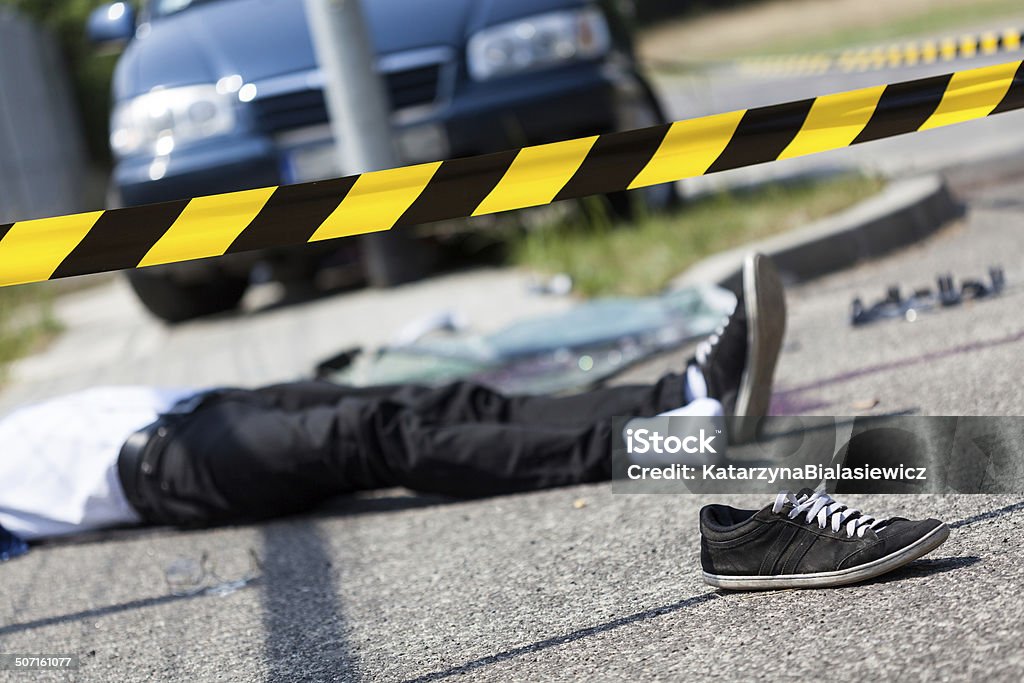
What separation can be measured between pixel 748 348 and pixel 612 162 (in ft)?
2.90

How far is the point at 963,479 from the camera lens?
9.56 feet

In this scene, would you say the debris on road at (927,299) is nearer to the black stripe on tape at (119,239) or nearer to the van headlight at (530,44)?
the van headlight at (530,44)

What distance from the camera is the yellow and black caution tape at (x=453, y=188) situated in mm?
2541

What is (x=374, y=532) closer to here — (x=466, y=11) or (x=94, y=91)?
(x=466, y=11)

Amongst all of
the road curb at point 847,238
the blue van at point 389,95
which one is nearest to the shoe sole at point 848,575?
the road curb at point 847,238

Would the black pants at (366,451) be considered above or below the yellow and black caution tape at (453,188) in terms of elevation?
below

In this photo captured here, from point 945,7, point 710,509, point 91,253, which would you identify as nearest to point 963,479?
point 710,509

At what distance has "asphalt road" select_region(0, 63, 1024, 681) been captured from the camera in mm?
2289

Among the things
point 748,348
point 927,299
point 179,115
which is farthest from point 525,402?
point 179,115

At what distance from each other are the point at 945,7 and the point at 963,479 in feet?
64.1

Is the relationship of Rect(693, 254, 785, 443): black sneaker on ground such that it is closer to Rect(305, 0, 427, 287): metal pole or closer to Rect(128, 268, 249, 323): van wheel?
Rect(305, 0, 427, 287): metal pole

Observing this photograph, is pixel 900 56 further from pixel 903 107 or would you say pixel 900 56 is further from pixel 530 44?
pixel 903 107

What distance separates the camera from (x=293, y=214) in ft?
8.54

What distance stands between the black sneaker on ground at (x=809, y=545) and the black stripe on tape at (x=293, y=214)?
0.95m
